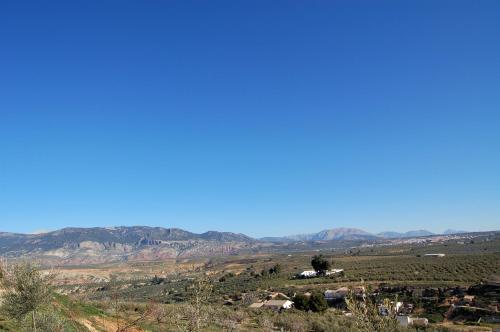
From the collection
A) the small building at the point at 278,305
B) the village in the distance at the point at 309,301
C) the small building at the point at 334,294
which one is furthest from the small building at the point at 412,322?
the small building at the point at 334,294

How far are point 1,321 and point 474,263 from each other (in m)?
79.8

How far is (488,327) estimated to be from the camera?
41.6m

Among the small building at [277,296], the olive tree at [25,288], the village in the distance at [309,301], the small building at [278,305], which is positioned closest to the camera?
the village in the distance at [309,301]

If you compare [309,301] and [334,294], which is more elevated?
[309,301]

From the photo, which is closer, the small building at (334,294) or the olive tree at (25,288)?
the olive tree at (25,288)

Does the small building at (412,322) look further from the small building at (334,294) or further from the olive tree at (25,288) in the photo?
the olive tree at (25,288)

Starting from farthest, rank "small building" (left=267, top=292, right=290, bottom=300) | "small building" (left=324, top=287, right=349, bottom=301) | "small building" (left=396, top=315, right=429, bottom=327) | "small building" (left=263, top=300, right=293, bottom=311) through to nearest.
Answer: "small building" (left=267, top=292, right=290, bottom=300)
"small building" (left=324, top=287, right=349, bottom=301)
"small building" (left=263, top=300, right=293, bottom=311)
"small building" (left=396, top=315, right=429, bottom=327)

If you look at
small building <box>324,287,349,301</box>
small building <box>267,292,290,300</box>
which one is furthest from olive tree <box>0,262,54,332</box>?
small building <box>267,292,290,300</box>

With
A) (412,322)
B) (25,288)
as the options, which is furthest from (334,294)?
(25,288)

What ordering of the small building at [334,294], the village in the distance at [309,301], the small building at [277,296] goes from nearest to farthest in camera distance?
the village in the distance at [309,301], the small building at [334,294], the small building at [277,296]

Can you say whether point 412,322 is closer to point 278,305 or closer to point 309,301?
point 309,301

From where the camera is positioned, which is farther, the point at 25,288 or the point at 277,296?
the point at 277,296

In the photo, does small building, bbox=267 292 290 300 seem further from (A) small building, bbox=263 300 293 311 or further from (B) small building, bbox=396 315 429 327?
(B) small building, bbox=396 315 429 327

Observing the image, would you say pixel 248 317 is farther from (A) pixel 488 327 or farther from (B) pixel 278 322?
(A) pixel 488 327
